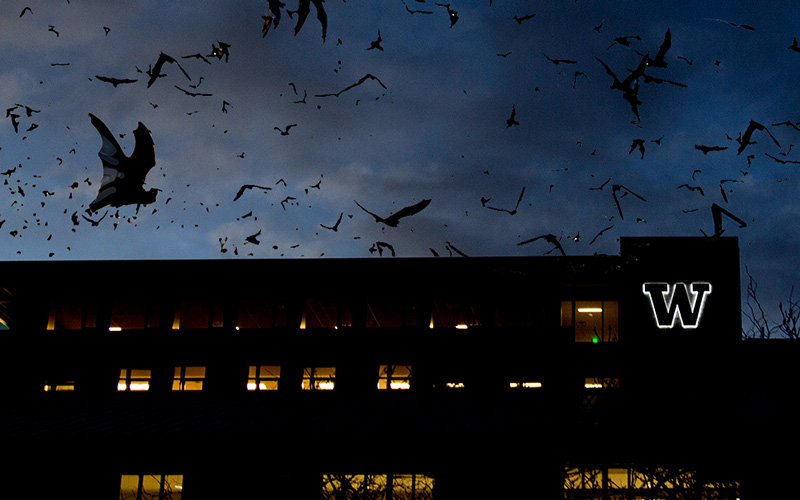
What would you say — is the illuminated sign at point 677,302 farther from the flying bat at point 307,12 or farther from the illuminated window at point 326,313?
the flying bat at point 307,12

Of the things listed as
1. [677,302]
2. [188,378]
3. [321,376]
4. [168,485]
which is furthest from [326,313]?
[677,302]

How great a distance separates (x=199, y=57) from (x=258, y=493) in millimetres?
13964

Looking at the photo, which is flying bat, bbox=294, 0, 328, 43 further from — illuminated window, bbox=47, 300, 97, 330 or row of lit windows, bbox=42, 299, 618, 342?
illuminated window, bbox=47, 300, 97, 330

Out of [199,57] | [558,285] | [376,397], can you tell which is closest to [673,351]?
[558,285]

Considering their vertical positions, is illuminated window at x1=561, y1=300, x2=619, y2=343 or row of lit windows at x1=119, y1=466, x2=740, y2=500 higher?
illuminated window at x1=561, y1=300, x2=619, y2=343

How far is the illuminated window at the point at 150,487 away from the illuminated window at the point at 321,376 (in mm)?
5476

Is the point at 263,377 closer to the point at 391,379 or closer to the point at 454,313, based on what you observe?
the point at 391,379

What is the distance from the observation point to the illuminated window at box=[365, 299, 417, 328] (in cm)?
2619

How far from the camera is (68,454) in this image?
17.4 m

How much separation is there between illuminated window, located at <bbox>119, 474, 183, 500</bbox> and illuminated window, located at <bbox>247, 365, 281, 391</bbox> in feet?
15.0

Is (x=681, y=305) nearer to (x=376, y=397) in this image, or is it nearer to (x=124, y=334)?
(x=376, y=397)

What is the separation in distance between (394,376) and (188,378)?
821cm

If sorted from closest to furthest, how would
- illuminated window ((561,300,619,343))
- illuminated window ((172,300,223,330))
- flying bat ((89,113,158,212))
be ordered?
1. flying bat ((89,113,158,212))
2. illuminated window ((172,300,223,330))
3. illuminated window ((561,300,619,343))

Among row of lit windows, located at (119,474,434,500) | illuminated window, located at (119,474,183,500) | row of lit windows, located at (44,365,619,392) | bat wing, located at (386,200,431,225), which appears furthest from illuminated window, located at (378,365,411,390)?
bat wing, located at (386,200,431,225)
